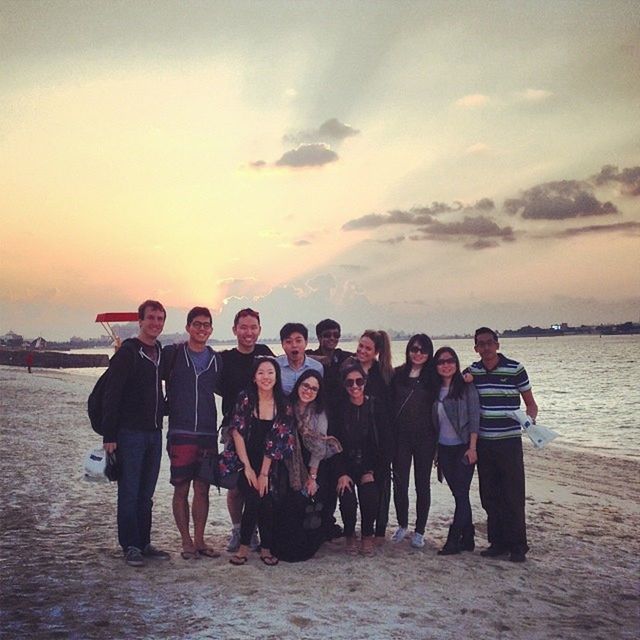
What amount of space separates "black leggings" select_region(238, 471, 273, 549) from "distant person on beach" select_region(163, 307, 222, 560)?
1.31ft

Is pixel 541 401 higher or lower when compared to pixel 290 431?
lower

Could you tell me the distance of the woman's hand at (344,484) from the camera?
18.5 feet

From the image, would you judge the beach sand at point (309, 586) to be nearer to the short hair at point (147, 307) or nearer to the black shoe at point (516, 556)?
the black shoe at point (516, 556)

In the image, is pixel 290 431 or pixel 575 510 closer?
pixel 290 431

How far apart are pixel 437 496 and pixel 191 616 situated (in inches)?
214

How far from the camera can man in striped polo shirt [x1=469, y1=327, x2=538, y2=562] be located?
578cm

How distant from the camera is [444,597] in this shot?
15.7 feet

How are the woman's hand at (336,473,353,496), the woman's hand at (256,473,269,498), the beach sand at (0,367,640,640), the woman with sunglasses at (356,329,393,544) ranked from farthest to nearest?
1. the woman with sunglasses at (356,329,393,544)
2. the woman's hand at (336,473,353,496)
3. the woman's hand at (256,473,269,498)
4. the beach sand at (0,367,640,640)

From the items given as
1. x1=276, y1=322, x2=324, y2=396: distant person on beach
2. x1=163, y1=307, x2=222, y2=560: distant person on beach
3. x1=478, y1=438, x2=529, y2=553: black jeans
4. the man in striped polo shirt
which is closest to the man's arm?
the man in striped polo shirt

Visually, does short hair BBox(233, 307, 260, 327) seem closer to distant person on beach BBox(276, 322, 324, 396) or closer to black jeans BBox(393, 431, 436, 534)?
distant person on beach BBox(276, 322, 324, 396)

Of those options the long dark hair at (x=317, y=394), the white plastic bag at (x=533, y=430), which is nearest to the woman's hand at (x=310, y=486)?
the long dark hair at (x=317, y=394)

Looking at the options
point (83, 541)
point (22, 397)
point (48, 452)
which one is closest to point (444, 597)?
point (83, 541)

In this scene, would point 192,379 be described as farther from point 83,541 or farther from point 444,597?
point 444,597

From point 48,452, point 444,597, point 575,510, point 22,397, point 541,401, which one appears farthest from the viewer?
point 541,401
